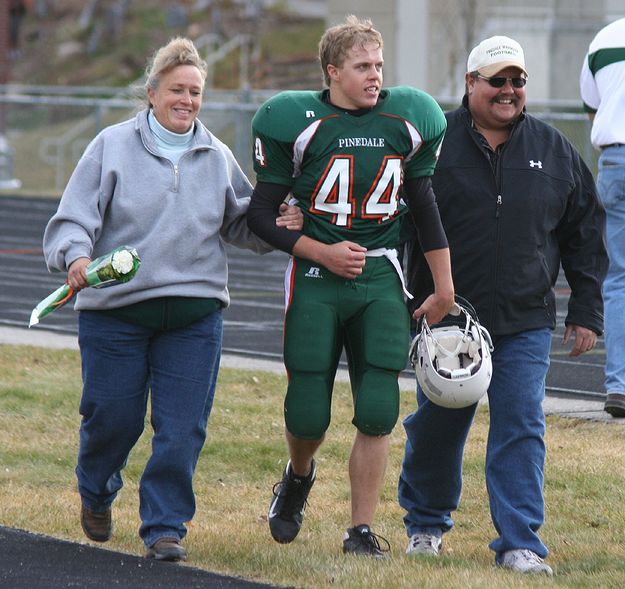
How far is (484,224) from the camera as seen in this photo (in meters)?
5.55

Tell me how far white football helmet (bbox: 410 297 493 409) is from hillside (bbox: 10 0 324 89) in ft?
107

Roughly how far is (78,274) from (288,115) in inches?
35.0

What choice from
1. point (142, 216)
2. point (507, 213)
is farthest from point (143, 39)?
point (507, 213)

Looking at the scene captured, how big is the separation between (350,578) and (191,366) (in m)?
0.98

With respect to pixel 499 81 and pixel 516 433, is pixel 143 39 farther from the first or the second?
pixel 516 433

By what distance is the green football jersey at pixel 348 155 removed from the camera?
531 cm

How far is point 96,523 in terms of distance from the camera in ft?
19.3

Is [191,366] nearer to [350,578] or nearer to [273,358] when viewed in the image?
[350,578]

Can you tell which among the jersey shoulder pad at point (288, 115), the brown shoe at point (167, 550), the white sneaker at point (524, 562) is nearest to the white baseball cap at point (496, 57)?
the jersey shoulder pad at point (288, 115)

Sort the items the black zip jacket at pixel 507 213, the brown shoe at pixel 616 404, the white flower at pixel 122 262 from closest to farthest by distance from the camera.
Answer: the white flower at pixel 122 262
the black zip jacket at pixel 507 213
the brown shoe at pixel 616 404

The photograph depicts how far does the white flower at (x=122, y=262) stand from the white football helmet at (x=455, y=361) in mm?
1055

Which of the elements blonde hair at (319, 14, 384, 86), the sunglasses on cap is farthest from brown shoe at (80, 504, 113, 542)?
the sunglasses on cap

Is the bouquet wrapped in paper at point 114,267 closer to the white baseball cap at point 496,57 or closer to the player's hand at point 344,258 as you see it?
the player's hand at point 344,258

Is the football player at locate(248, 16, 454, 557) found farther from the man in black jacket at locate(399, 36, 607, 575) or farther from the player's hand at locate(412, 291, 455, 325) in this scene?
the man in black jacket at locate(399, 36, 607, 575)
